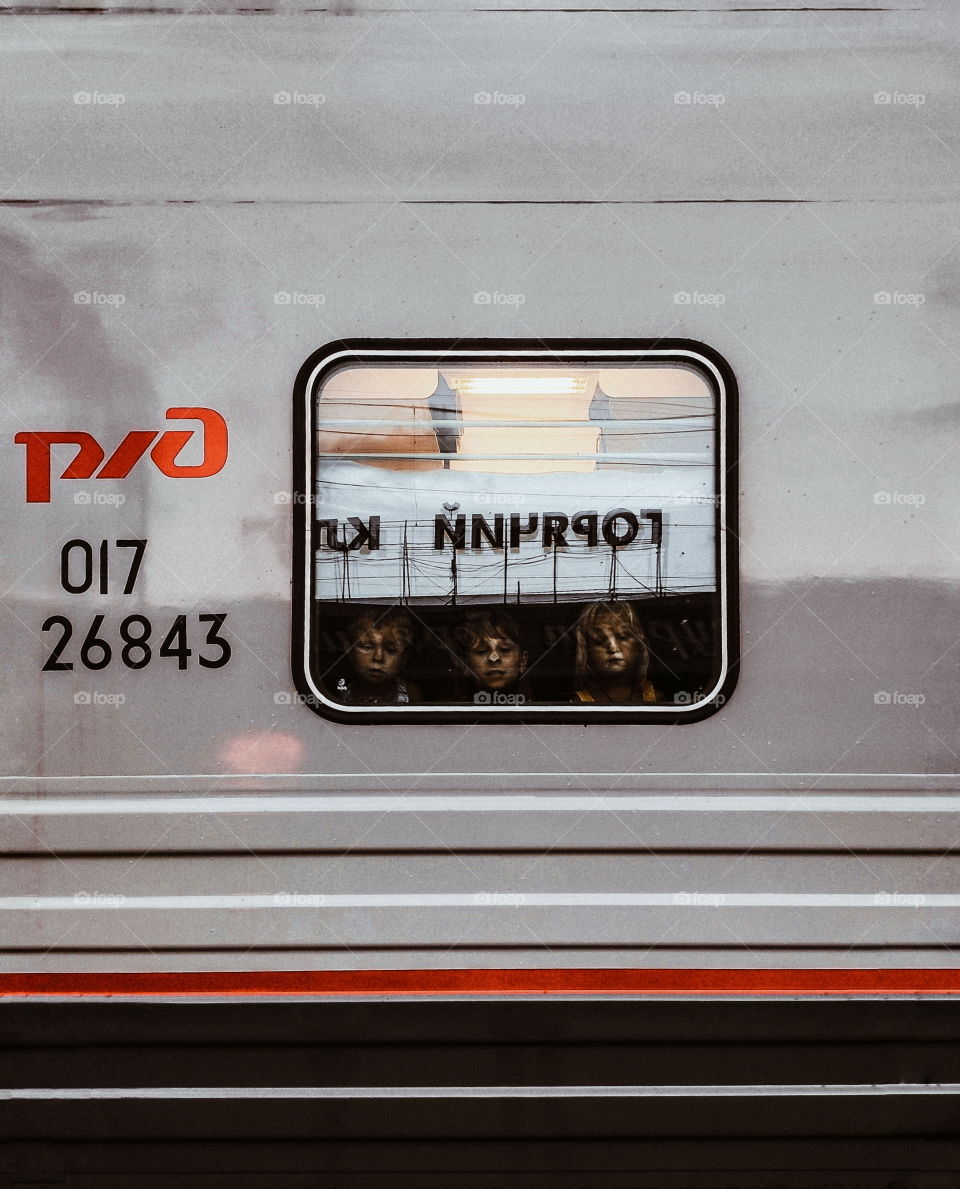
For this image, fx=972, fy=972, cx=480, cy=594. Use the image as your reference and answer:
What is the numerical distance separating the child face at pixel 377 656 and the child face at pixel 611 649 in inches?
18.7

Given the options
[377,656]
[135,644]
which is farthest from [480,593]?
[135,644]

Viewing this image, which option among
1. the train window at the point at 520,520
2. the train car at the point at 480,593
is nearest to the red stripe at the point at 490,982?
the train car at the point at 480,593

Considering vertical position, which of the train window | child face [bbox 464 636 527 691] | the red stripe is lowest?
the red stripe

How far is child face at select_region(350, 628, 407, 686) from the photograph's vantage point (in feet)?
7.82

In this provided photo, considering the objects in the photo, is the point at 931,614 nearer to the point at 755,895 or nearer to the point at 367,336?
the point at 755,895

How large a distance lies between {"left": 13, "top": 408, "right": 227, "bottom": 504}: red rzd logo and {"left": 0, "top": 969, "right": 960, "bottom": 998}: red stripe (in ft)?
3.97

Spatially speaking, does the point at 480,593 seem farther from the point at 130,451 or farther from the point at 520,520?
the point at 130,451

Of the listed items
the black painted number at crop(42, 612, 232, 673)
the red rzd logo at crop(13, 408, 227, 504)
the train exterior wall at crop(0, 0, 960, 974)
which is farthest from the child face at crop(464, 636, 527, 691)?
the red rzd logo at crop(13, 408, 227, 504)

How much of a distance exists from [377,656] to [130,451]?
2.60 ft

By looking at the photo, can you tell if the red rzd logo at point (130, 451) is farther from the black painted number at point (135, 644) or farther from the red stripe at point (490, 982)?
the red stripe at point (490, 982)

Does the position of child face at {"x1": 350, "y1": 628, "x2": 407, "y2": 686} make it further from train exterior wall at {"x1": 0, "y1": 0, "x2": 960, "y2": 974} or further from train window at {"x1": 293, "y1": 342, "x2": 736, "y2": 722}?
train exterior wall at {"x1": 0, "y1": 0, "x2": 960, "y2": 974}

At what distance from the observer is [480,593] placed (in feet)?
7.93
